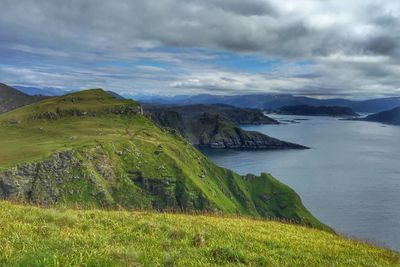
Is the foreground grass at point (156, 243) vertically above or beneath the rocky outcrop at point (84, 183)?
above

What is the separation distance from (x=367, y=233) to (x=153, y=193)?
102962 millimetres

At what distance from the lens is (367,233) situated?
176 metres

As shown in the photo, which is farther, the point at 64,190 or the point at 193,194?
the point at 193,194

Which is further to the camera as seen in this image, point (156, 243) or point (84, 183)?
point (84, 183)

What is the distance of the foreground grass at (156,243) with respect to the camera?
10.2 metres

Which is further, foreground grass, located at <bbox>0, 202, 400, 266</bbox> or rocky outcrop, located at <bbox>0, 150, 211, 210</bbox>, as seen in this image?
rocky outcrop, located at <bbox>0, 150, 211, 210</bbox>

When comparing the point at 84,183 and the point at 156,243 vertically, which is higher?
the point at 156,243

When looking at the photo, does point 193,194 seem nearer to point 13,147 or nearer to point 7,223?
point 13,147

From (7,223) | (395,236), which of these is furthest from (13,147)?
(7,223)

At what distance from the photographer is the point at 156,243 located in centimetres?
1305

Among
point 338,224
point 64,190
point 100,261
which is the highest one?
point 100,261

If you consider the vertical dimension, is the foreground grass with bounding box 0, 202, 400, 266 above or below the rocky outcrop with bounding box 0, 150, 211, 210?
above

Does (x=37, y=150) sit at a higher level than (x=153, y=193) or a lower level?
higher

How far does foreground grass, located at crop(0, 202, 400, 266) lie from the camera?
10.2 meters
